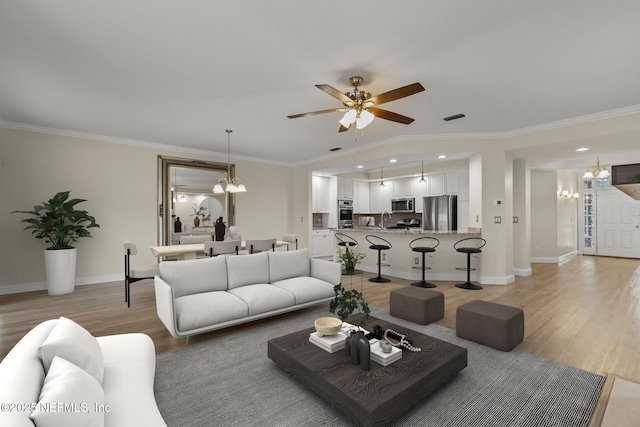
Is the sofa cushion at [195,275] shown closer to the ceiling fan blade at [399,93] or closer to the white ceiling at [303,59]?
the white ceiling at [303,59]

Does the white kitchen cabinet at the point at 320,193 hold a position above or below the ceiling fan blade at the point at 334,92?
below

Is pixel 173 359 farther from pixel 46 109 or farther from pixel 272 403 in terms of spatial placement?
pixel 46 109

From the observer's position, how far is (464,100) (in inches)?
153

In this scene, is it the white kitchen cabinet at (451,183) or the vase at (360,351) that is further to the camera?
the white kitchen cabinet at (451,183)

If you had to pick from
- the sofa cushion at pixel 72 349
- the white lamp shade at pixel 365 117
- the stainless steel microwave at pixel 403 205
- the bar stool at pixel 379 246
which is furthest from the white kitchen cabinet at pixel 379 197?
the sofa cushion at pixel 72 349

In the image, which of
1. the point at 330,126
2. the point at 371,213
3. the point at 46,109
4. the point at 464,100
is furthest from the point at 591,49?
the point at 371,213

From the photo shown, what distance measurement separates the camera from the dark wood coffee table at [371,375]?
171 centimetres

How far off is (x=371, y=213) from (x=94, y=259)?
7.35 metres

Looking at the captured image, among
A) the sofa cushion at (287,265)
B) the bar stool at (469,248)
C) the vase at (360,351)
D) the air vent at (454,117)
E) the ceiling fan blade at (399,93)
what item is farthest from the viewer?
the bar stool at (469,248)

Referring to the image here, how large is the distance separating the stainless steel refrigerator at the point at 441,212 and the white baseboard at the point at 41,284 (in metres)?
7.21

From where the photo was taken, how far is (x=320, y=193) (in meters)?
8.82

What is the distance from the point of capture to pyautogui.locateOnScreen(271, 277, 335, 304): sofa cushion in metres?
3.66

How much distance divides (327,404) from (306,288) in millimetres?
1759

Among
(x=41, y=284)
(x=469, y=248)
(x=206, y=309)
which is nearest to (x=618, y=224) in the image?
(x=469, y=248)
